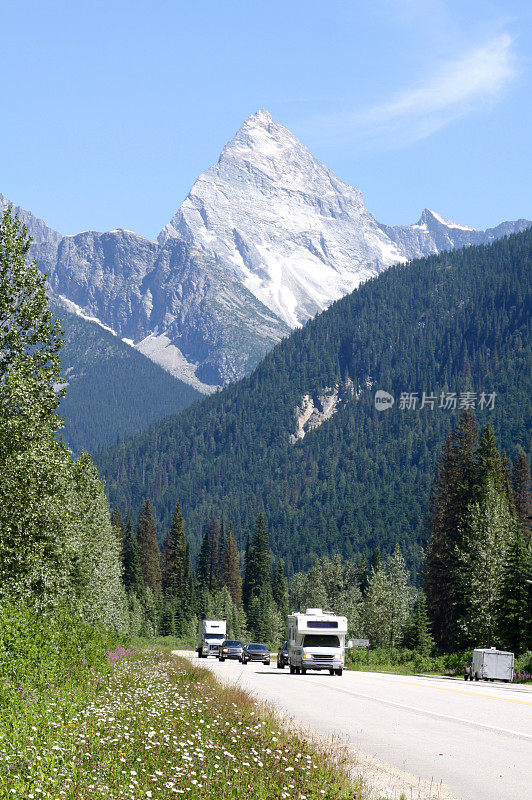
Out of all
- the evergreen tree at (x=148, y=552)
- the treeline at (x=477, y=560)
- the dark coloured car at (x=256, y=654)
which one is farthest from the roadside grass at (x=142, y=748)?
the evergreen tree at (x=148, y=552)

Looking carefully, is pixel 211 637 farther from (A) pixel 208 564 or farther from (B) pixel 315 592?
(A) pixel 208 564

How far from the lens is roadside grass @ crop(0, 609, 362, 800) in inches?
400

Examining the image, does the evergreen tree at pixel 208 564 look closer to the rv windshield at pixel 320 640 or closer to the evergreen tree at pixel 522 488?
the evergreen tree at pixel 522 488

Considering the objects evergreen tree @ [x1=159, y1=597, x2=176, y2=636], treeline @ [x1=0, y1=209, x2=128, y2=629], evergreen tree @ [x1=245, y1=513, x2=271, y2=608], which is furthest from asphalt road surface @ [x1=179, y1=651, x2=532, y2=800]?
evergreen tree @ [x1=245, y1=513, x2=271, y2=608]

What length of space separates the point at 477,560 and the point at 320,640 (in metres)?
21.8

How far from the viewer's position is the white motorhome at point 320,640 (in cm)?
4441

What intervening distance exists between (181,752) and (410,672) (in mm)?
46464

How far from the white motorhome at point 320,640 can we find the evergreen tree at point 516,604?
45.3 ft

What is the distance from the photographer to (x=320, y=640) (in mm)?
45281

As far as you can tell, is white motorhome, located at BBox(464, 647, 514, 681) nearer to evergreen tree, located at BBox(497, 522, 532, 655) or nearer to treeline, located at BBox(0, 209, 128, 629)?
evergreen tree, located at BBox(497, 522, 532, 655)

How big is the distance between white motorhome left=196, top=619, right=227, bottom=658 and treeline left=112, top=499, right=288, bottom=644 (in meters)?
34.0

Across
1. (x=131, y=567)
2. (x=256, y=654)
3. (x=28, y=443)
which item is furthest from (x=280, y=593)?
(x=28, y=443)

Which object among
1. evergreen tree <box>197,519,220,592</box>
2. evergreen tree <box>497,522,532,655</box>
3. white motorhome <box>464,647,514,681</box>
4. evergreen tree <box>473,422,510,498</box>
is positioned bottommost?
white motorhome <box>464,647,514,681</box>

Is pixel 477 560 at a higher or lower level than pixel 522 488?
lower
